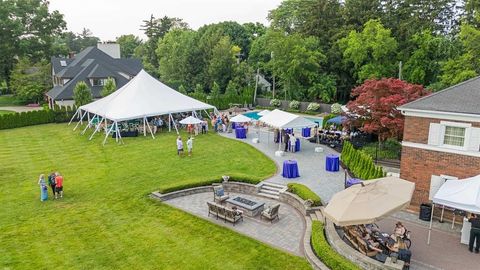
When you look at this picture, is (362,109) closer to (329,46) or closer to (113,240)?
(113,240)

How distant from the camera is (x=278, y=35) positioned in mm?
42625

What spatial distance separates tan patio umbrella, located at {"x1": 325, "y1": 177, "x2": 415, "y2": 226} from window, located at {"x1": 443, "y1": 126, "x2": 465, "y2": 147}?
2997mm

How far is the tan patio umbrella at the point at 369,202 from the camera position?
31.9 feet

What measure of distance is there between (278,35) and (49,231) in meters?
35.6

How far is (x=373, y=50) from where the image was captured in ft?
126

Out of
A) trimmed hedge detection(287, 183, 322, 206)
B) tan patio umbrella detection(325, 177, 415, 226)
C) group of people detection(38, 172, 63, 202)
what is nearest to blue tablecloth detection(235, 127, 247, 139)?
trimmed hedge detection(287, 183, 322, 206)

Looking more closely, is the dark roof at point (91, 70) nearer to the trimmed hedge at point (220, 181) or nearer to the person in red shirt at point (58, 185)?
the person in red shirt at point (58, 185)

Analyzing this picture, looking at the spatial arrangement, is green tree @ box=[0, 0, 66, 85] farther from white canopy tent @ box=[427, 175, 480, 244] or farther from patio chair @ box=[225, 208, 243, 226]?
white canopy tent @ box=[427, 175, 480, 244]

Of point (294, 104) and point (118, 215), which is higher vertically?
point (294, 104)

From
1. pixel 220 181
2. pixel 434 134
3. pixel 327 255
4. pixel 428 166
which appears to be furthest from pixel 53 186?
pixel 434 134

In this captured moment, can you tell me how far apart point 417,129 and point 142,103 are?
2005 cm

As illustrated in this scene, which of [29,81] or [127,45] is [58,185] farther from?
[127,45]

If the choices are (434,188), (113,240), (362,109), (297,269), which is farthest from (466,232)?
(113,240)

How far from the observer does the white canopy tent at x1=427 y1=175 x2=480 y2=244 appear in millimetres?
10289
